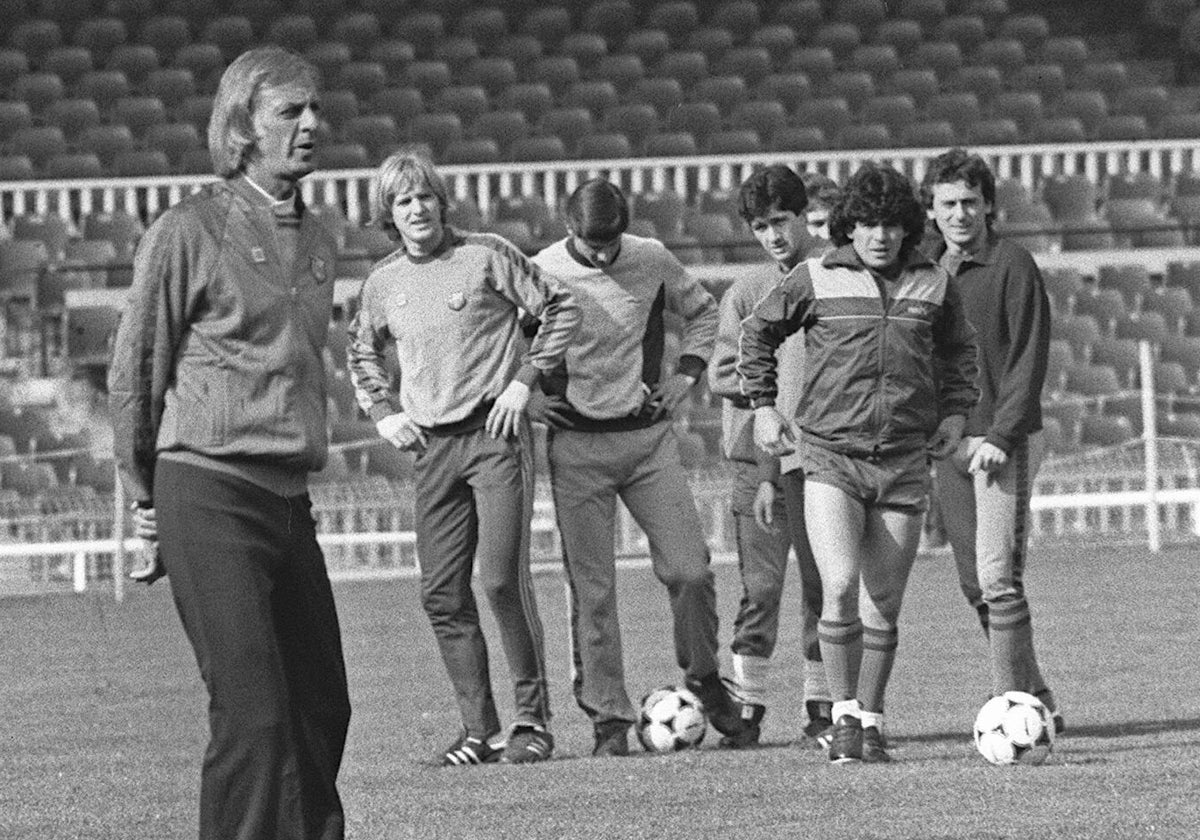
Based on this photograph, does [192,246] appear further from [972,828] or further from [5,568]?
[5,568]

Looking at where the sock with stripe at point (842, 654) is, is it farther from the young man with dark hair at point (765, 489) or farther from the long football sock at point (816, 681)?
the long football sock at point (816, 681)

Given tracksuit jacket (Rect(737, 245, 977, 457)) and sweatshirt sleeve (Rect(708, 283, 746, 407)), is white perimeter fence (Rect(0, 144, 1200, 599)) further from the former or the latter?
tracksuit jacket (Rect(737, 245, 977, 457))

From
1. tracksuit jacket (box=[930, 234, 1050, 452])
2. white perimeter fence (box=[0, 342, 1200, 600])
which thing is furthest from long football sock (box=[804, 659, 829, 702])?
white perimeter fence (box=[0, 342, 1200, 600])

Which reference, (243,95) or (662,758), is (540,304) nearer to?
(662,758)

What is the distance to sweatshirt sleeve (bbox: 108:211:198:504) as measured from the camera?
553 cm

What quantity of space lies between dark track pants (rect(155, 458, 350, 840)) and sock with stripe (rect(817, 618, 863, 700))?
2.81 meters

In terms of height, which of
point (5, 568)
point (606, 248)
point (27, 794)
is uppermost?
point (606, 248)

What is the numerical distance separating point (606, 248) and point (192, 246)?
3.71m

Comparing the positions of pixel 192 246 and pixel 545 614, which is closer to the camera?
pixel 192 246

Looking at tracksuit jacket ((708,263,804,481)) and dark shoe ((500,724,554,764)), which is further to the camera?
tracksuit jacket ((708,263,804,481))

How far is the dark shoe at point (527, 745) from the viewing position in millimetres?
8688

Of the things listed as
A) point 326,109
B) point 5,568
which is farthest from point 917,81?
point 5,568

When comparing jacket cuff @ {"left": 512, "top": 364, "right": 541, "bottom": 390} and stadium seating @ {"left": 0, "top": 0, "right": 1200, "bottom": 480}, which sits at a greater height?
stadium seating @ {"left": 0, "top": 0, "right": 1200, "bottom": 480}

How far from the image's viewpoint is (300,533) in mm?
5699
